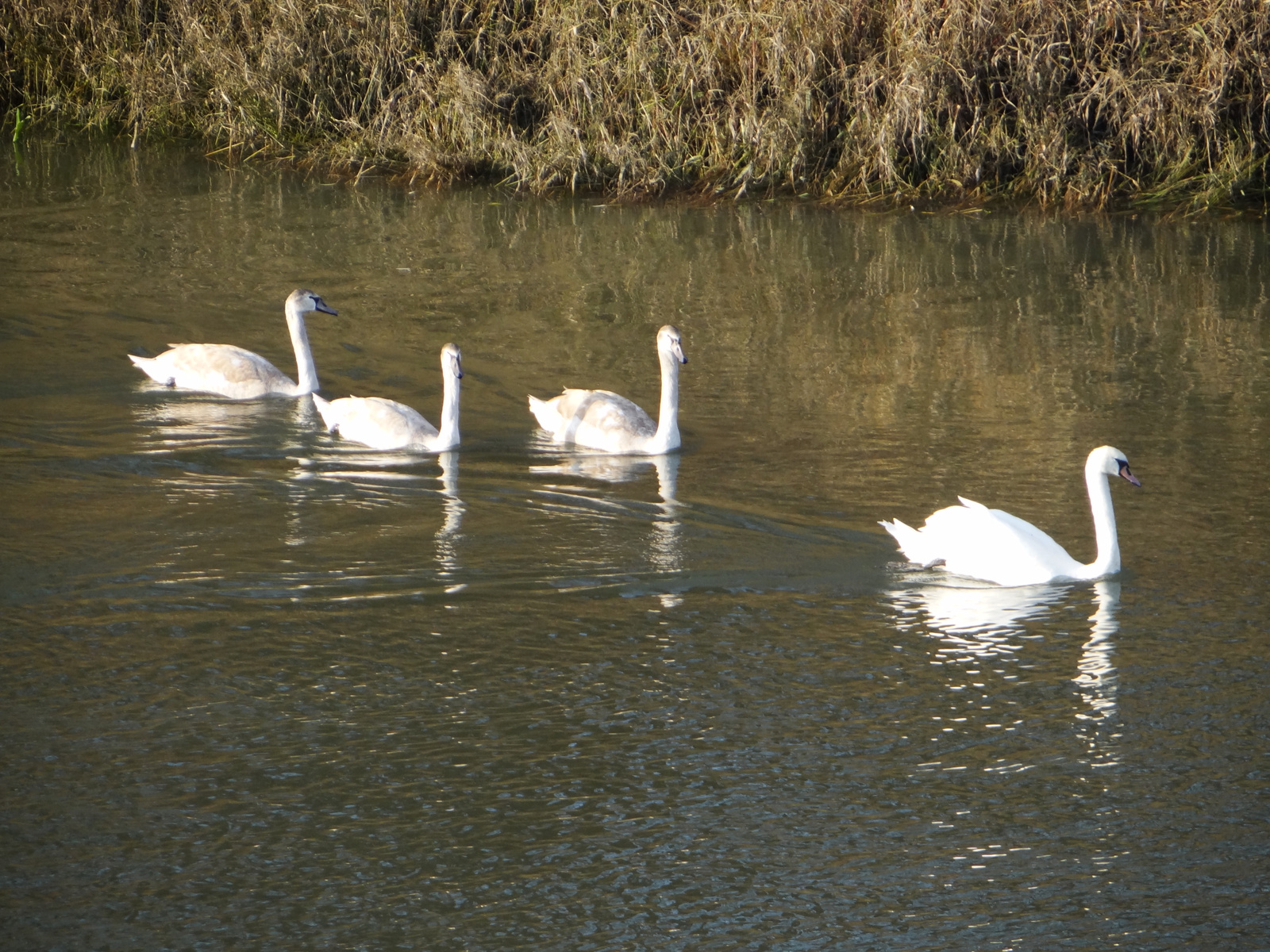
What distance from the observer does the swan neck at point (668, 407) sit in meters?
9.13

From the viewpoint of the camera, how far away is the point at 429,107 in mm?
16469

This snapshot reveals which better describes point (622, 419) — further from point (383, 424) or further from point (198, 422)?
point (198, 422)

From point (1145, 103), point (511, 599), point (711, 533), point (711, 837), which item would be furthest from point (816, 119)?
point (711, 837)

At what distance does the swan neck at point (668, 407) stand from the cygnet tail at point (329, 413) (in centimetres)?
183

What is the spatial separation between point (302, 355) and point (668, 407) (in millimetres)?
2600

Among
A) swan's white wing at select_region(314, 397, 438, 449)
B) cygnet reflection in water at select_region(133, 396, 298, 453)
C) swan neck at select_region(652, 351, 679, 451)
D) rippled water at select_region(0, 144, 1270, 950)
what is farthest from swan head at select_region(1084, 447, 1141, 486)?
cygnet reflection in water at select_region(133, 396, 298, 453)

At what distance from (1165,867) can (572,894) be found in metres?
1.80

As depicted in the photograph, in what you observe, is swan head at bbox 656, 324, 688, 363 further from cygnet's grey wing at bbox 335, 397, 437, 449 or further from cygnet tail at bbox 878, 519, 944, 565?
cygnet tail at bbox 878, 519, 944, 565

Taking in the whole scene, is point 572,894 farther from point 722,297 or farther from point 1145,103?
point 1145,103

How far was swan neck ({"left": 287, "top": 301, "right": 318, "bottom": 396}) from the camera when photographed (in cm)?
1038

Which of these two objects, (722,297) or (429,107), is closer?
(722,297)

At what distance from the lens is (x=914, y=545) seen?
7.38m

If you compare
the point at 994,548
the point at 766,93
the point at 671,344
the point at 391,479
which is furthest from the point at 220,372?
the point at 766,93

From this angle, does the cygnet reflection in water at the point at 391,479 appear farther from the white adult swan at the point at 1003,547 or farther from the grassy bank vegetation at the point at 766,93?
the grassy bank vegetation at the point at 766,93
